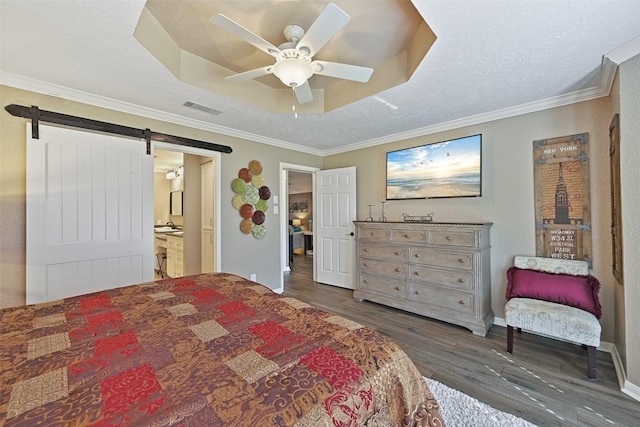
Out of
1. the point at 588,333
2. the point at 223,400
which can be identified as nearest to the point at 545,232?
the point at 588,333

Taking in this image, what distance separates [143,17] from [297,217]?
8.32 metres

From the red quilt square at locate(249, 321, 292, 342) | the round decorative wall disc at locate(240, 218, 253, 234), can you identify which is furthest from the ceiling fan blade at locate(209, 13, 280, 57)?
the round decorative wall disc at locate(240, 218, 253, 234)

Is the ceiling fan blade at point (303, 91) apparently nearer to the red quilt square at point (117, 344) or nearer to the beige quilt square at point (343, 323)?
the beige quilt square at point (343, 323)

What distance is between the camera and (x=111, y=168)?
2736 mm

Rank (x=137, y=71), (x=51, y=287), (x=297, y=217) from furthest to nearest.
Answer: (x=297, y=217)
(x=51, y=287)
(x=137, y=71)

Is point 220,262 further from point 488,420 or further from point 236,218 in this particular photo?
point 488,420

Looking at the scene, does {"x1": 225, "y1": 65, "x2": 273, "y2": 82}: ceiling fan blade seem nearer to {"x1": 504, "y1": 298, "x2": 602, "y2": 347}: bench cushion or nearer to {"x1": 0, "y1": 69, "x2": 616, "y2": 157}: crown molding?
{"x1": 0, "y1": 69, "x2": 616, "y2": 157}: crown molding

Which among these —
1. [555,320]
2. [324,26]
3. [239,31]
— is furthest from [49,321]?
[555,320]

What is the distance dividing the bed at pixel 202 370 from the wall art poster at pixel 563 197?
260 cm

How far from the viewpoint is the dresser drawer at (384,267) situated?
3.47m

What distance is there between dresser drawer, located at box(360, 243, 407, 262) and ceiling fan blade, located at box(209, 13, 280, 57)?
2704mm

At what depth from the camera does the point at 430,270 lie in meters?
3.21

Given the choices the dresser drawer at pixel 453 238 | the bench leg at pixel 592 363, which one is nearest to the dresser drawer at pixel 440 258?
the dresser drawer at pixel 453 238

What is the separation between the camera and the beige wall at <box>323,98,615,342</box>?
8.18ft
